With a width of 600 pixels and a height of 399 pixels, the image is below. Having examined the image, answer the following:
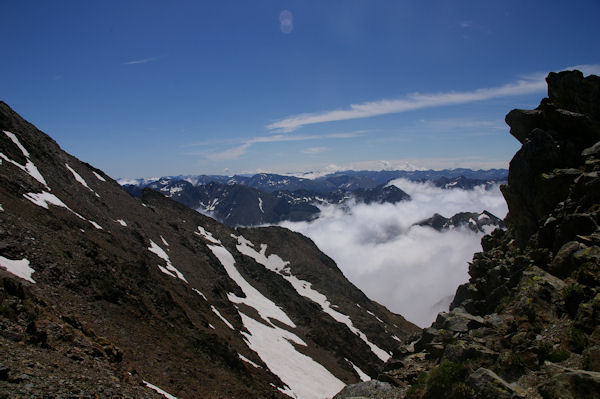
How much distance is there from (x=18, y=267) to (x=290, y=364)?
40.6 m

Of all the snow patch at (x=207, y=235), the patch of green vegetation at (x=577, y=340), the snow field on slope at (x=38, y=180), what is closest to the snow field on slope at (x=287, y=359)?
the snow field on slope at (x=38, y=180)

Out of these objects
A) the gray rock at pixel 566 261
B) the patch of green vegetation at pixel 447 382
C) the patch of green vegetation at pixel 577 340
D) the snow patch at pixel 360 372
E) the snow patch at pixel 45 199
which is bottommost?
the snow patch at pixel 360 372

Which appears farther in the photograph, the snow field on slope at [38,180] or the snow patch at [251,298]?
the snow patch at [251,298]

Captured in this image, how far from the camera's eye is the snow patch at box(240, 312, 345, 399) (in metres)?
46.7

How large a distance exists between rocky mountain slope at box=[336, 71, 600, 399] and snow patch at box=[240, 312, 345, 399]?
26543 millimetres

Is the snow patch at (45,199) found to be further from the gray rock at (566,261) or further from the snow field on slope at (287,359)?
the gray rock at (566,261)

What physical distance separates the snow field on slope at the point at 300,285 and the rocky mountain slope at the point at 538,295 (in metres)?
73.0

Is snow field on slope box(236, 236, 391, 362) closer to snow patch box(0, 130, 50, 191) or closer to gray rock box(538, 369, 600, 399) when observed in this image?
snow patch box(0, 130, 50, 191)

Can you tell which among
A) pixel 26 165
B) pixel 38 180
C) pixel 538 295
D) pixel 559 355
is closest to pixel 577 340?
pixel 559 355

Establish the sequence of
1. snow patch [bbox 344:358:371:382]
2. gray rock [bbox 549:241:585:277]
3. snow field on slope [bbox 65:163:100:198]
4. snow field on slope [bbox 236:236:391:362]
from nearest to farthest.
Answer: gray rock [bbox 549:241:585:277] < snow field on slope [bbox 65:163:100:198] < snow patch [bbox 344:358:371:382] < snow field on slope [bbox 236:236:391:362]

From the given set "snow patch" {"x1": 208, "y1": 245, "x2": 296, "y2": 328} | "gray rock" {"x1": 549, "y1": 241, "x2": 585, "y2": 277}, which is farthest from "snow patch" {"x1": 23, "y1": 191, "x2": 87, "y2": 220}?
"gray rock" {"x1": 549, "y1": 241, "x2": 585, "y2": 277}

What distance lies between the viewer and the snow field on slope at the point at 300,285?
323 ft

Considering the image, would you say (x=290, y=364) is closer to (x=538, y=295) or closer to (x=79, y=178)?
(x=538, y=295)

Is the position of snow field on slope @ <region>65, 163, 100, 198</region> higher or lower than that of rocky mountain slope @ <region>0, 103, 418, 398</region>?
higher
